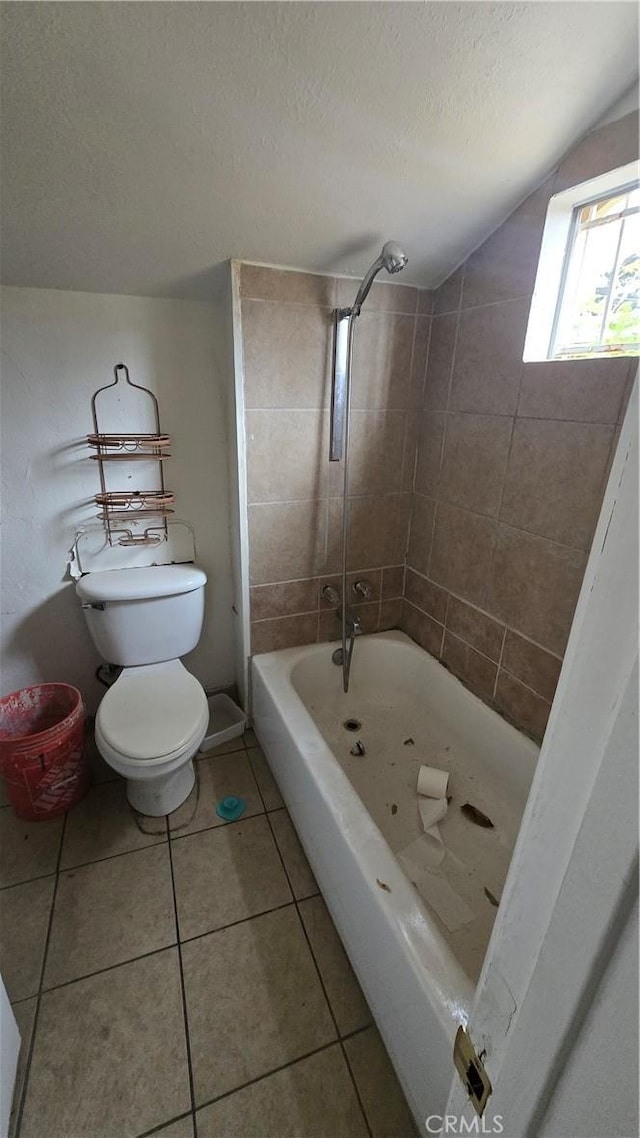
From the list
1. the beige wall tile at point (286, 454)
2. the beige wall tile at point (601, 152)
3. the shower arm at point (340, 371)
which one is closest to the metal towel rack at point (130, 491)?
the beige wall tile at point (286, 454)

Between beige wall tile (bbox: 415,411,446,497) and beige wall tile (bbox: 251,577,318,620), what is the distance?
598 millimetres

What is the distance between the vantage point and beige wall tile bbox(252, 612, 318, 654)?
6.35ft

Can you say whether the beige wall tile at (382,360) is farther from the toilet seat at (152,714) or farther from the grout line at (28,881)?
Answer: the grout line at (28,881)

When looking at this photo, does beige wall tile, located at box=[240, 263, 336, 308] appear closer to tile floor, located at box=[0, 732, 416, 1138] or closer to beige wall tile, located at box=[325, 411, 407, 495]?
beige wall tile, located at box=[325, 411, 407, 495]

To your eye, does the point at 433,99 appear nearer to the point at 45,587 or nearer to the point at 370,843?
the point at 370,843

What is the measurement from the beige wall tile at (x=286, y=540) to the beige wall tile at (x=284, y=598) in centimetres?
3

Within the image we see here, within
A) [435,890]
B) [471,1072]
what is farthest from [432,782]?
[471,1072]

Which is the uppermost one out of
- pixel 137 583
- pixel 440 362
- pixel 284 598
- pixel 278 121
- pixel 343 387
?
pixel 278 121

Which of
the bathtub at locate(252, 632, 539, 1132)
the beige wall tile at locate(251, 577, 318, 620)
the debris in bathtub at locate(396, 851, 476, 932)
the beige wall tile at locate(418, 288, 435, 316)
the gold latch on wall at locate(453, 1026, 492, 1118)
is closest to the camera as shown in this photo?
the gold latch on wall at locate(453, 1026, 492, 1118)

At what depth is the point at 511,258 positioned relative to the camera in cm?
139

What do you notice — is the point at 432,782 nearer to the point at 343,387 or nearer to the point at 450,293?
the point at 343,387

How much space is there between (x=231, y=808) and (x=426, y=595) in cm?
111

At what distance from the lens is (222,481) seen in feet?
6.27

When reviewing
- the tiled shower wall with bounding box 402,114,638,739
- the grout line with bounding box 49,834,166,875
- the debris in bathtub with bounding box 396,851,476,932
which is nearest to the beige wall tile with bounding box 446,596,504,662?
the tiled shower wall with bounding box 402,114,638,739
